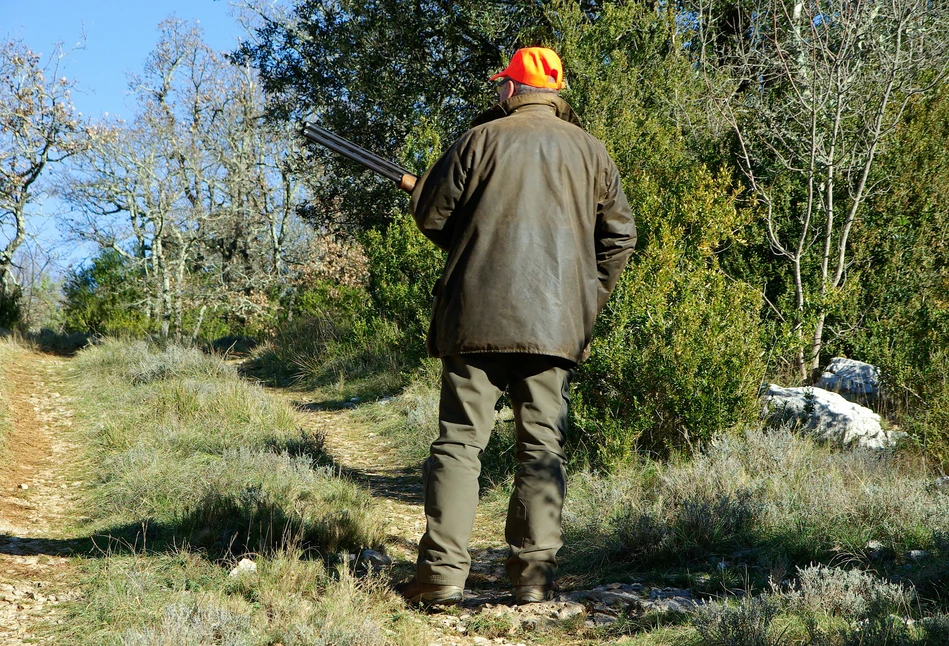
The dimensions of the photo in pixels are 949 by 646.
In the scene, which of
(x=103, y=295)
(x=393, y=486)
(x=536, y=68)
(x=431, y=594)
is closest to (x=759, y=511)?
(x=431, y=594)

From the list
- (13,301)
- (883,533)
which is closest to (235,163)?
(13,301)

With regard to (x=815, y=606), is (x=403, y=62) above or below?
above

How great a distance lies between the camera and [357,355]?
35.1ft

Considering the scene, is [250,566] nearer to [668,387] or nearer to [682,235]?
[668,387]

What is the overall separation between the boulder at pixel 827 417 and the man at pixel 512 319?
9.64ft

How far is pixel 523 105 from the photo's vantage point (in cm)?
362

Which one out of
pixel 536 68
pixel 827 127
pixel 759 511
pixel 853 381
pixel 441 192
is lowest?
pixel 759 511

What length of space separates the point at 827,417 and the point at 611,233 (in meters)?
2.99

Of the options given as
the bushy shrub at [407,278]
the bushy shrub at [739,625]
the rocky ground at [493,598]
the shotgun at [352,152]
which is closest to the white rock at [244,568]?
the rocky ground at [493,598]

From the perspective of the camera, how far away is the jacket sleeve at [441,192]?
349cm

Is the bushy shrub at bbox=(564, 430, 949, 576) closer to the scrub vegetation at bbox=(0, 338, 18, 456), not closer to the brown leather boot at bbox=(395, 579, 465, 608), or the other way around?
the brown leather boot at bbox=(395, 579, 465, 608)

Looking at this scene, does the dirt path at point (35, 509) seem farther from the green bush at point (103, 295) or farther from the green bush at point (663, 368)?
the green bush at point (103, 295)

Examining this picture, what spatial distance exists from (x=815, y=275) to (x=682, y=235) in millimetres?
2219

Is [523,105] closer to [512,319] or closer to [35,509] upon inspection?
[512,319]
